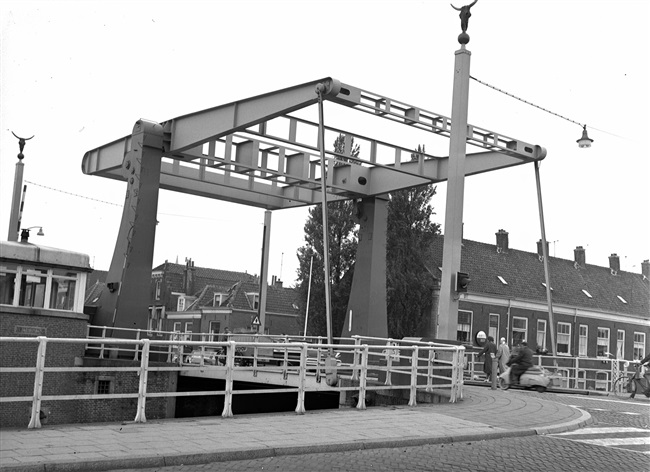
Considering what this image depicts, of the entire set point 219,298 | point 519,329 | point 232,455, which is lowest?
point 232,455

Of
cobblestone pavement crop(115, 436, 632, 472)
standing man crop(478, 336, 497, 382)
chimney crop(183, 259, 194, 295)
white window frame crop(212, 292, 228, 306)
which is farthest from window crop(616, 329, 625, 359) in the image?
cobblestone pavement crop(115, 436, 632, 472)

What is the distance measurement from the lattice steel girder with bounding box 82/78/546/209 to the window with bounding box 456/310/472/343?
67.2 feet

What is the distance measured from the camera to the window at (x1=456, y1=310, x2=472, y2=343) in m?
47.4

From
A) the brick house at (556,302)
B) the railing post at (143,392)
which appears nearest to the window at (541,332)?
the brick house at (556,302)

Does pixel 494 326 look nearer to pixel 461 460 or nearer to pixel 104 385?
pixel 104 385

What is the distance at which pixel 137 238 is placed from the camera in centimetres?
2344

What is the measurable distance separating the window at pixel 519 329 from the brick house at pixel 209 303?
18.4 metres

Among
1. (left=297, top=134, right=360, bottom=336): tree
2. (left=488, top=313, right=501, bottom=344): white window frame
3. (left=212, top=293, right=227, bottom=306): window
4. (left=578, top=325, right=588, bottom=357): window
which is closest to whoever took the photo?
(left=297, top=134, right=360, bottom=336): tree

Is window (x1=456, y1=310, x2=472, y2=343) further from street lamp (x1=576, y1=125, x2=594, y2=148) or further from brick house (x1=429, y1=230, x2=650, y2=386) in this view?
street lamp (x1=576, y1=125, x2=594, y2=148)

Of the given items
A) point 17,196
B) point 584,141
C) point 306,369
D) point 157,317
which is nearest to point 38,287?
point 17,196

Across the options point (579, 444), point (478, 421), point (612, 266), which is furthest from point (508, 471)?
point (612, 266)

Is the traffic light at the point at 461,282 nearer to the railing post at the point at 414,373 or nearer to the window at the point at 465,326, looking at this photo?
the railing post at the point at 414,373

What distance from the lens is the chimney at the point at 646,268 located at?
64375mm

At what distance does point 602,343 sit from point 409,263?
1783 cm
